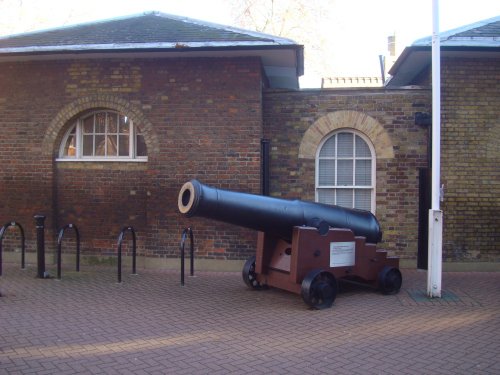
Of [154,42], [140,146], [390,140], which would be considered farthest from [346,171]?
[154,42]

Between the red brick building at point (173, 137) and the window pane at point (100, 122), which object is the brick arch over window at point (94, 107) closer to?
the red brick building at point (173, 137)

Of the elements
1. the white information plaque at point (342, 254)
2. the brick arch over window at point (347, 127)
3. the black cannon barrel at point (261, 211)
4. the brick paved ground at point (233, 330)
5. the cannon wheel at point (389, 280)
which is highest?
the brick arch over window at point (347, 127)

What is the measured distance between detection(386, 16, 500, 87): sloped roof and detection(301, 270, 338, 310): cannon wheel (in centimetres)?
472

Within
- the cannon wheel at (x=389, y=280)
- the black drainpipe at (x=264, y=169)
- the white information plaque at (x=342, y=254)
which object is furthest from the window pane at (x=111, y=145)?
the cannon wheel at (x=389, y=280)

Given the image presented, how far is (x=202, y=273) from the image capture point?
8.91 metres

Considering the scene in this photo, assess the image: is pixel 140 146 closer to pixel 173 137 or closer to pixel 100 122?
pixel 173 137

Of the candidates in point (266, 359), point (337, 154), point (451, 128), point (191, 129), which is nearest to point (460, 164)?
point (451, 128)

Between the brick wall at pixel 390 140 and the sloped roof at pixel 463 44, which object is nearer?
the sloped roof at pixel 463 44

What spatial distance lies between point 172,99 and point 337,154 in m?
3.32

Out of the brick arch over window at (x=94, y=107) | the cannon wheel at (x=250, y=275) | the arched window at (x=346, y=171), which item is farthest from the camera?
the arched window at (x=346, y=171)

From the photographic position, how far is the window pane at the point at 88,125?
9.74m

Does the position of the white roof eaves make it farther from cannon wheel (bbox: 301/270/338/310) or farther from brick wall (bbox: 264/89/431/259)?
cannon wheel (bbox: 301/270/338/310)

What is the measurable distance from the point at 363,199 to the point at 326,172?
88 cm

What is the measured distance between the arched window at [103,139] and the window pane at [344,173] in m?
3.78
